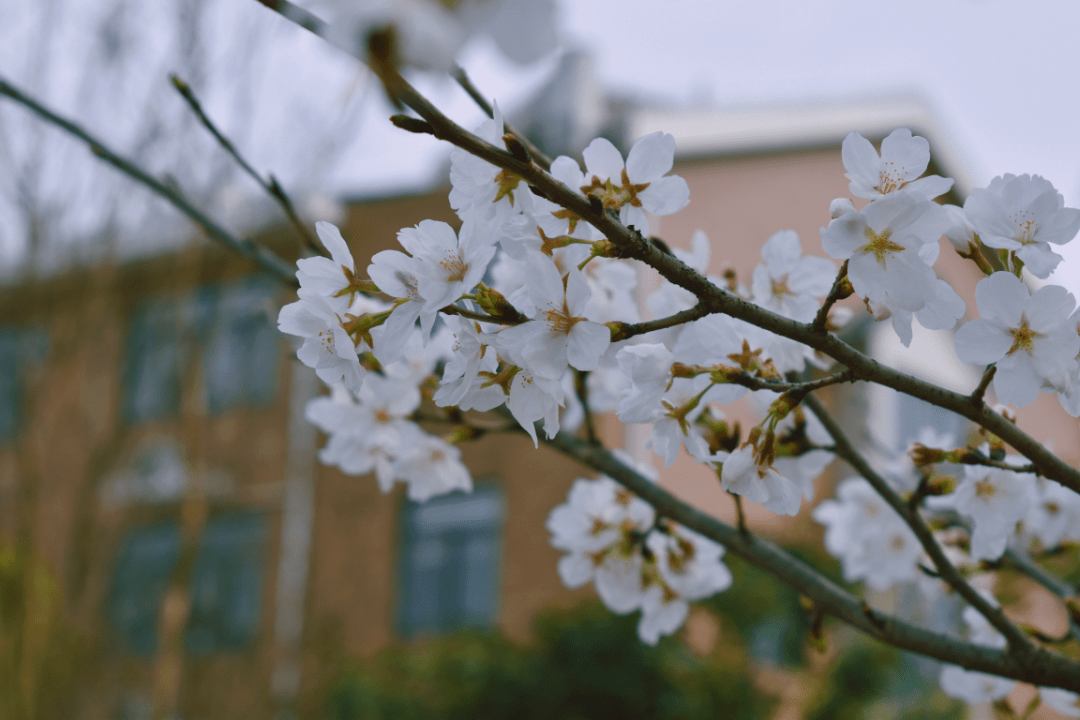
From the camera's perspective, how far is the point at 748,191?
22.4 feet

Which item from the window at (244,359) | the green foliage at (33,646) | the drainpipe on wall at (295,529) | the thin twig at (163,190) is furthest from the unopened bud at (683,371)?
the window at (244,359)

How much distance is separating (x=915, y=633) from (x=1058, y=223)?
1.68ft

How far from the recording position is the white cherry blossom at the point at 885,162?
73cm

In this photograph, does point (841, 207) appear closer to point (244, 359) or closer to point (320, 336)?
point (320, 336)

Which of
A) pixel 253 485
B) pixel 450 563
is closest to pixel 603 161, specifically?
pixel 450 563

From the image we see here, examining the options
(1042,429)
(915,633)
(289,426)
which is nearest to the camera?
(915,633)

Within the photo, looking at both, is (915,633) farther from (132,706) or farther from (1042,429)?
(132,706)

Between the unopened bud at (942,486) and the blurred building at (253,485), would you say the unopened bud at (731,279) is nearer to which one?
the unopened bud at (942,486)

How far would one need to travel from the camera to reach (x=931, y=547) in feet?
3.24

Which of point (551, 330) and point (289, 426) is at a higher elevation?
point (289, 426)

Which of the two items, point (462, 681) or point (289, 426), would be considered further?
point (289, 426)

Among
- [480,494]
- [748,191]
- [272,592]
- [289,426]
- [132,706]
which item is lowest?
[132,706]

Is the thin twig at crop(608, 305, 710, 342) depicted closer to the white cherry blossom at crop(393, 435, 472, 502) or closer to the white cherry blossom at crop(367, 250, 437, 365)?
the white cherry blossom at crop(367, 250, 437, 365)

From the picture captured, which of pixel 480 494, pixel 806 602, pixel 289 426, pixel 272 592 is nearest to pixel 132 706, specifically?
pixel 272 592
